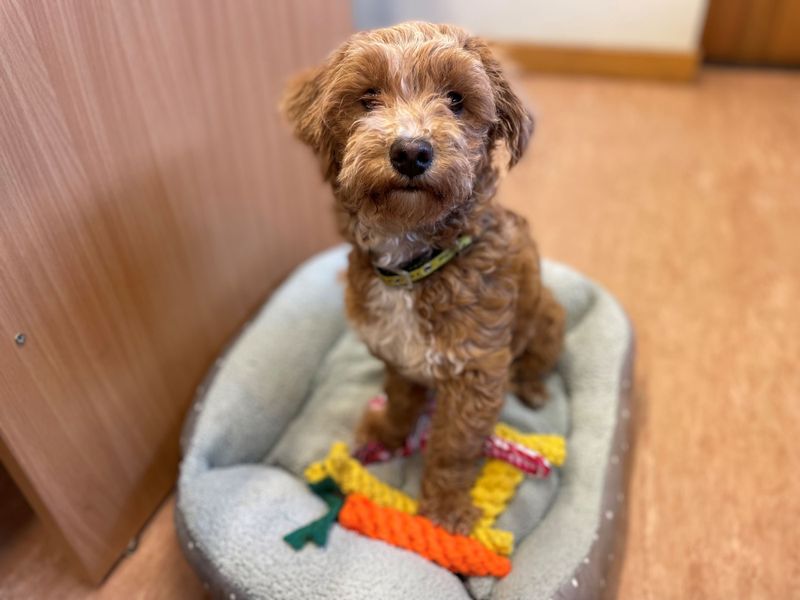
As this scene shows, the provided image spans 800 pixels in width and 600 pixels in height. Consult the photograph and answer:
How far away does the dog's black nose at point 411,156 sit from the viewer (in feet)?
2.88

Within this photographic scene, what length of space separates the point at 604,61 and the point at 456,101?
7.28ft

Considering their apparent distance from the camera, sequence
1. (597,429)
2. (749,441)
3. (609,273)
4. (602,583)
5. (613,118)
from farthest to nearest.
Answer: (613,118)
(609,273)
(749,441)
(597,429)
(602,583)

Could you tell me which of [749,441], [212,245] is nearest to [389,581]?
[212,245]

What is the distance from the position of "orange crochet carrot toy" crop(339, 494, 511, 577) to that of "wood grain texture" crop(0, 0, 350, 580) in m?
0.44

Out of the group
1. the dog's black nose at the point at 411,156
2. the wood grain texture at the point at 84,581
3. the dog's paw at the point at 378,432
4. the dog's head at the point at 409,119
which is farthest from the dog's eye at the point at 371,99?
the wood grain texture at the point at 84,581

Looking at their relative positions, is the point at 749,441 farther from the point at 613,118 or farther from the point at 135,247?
the point at 613,118

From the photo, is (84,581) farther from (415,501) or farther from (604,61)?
(604,61)

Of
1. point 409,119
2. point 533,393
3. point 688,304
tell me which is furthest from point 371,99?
point 688,304

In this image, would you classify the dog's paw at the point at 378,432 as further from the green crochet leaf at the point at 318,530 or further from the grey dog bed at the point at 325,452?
the green crochet leaf at the point at 318,530

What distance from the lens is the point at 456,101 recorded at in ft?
3.18

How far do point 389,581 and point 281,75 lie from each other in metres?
1.09

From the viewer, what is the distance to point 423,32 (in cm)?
96

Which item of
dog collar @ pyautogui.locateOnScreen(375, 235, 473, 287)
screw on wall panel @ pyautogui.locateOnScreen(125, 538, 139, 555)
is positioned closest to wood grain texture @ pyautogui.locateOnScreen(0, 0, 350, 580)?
screw on wall panel @ pyautogui.locateOnScreen(125, 538, 139, 555)

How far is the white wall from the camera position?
2736mm
